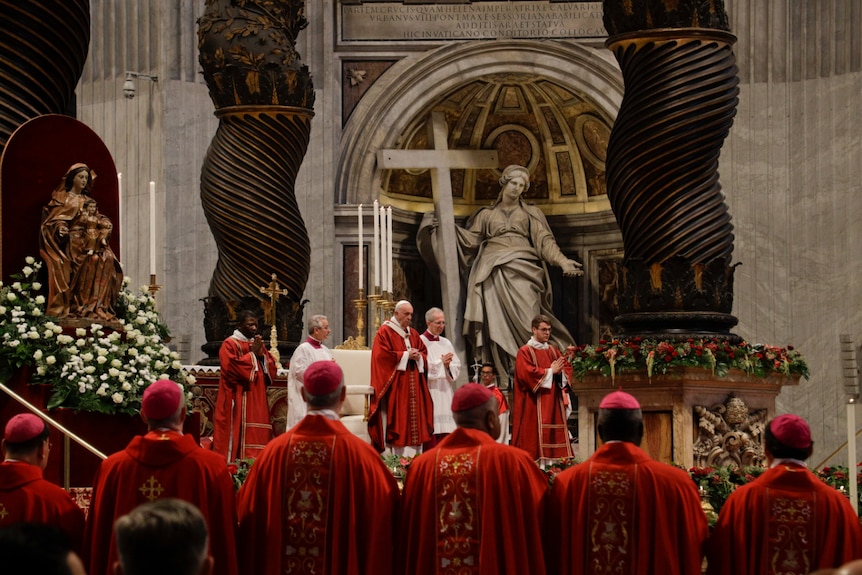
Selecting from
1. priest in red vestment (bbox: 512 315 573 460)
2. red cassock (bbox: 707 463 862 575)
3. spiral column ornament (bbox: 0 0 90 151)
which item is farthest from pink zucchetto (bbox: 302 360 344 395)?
priest in red vestment (bbox: 512 315 573 460)

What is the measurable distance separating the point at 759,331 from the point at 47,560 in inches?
545

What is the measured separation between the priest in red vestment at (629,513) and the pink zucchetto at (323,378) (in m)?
1.02

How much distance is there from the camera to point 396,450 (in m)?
11.4

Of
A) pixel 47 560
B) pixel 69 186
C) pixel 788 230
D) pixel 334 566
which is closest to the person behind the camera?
pixel 47 560

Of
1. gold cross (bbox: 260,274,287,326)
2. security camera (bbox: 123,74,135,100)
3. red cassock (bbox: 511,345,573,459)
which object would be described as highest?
security camera (bbox: 123,74,135,100)

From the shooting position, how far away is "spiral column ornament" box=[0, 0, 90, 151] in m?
→ 7.38

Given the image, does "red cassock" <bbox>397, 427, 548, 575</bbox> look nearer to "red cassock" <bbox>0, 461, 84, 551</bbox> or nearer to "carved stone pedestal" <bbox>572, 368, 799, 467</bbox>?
"red cassock" <bbox>0, 461, 84, 551</bbox>

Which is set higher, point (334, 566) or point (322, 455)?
point (322, 455)

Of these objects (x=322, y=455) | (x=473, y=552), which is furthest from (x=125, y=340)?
(x=473, y=552)

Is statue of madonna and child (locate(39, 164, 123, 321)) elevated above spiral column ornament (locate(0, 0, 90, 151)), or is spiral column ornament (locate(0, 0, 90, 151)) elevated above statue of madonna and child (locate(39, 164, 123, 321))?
spiral column ornament (locate(0, 0, 90, 151))

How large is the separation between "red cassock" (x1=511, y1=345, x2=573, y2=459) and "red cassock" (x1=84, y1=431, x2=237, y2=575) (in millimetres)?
6985

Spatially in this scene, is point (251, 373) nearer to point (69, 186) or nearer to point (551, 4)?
point (69, 186)

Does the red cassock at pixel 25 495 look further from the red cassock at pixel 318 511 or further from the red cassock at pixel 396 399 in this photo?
the red cassock at pixel 396 399

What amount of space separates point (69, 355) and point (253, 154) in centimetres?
504
